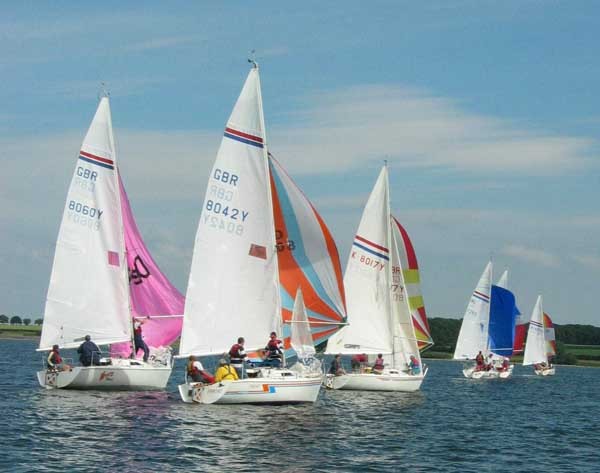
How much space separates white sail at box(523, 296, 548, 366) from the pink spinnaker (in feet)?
189

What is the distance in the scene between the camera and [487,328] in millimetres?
83438

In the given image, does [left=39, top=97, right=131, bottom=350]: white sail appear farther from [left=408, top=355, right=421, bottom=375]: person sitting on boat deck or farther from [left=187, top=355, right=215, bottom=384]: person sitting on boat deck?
[left=408, top=355, right=421, bottom=375]: person sitting on boat deck

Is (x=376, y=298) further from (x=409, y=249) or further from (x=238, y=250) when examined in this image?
(x=238, y=250)

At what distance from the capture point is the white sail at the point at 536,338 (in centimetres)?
9712

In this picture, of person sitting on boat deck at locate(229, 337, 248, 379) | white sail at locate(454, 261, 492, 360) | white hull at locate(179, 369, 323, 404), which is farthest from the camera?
white sail at locate(454, 261, 492, 360)

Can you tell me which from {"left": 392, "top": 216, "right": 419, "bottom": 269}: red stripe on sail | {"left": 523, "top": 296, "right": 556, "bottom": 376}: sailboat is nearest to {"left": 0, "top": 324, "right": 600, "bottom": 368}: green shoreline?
{"left": 523, "top": 296, "right": 556, "bottom": 376}: sailboat

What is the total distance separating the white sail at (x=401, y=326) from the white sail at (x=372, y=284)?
2.03 ft

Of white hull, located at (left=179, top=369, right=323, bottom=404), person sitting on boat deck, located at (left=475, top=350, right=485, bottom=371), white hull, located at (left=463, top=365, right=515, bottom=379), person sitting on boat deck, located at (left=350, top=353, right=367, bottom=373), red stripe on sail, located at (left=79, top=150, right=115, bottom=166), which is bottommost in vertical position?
white hull, located at (left=179, top=369, right=323, bottom=404)

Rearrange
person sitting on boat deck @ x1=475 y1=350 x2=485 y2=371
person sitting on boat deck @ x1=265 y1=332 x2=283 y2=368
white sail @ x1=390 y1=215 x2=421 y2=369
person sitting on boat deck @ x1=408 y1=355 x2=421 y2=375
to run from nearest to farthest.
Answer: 1. person sitting on boat deck @ x1=265 y1=332 x2=283 y2=368
2. person sitting on boat deck @ x1=408 y1=355 x2=421 y2=375
3. white sail @ x1=390 y1=215 x2=421 y2=369
4. person sitting on boat deck @ x1=475 y1=350 x2=485 y2=371

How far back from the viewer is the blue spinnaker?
84.4 metres

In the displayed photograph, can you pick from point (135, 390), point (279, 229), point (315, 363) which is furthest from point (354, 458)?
point (135, 390)

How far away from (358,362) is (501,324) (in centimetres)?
3641

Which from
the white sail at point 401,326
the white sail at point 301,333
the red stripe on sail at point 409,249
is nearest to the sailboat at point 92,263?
the white sail at point 301,333

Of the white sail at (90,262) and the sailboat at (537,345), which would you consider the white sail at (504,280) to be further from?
the white sail at (90,262)
